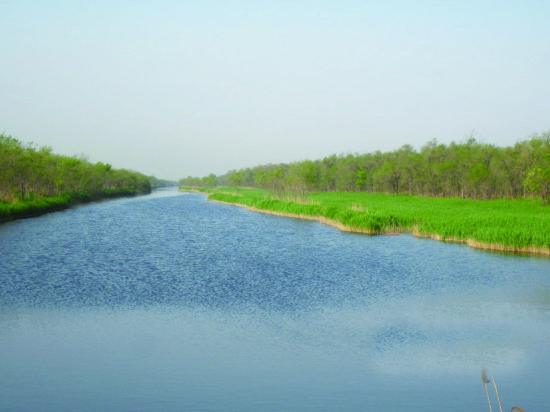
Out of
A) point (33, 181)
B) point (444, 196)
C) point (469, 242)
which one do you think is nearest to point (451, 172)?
point (444, 196)

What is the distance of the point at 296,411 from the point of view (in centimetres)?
960

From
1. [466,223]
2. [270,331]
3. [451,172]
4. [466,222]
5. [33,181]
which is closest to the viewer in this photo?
[270,331]

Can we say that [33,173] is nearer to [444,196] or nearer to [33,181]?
[33,181]

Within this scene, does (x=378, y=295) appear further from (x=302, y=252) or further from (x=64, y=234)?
(x=64, y=234)

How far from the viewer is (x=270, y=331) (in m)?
14.6

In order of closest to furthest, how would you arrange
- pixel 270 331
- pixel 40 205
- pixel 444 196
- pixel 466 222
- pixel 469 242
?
pixel 270 331 < pixel 469 242 < pixel 466 222 < pixel 40 205 < pixel 444 196

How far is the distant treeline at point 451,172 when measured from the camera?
61.3 metres

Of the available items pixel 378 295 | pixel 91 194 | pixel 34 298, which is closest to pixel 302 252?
pixel 378 295

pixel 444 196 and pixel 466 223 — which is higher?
pixel 444 196

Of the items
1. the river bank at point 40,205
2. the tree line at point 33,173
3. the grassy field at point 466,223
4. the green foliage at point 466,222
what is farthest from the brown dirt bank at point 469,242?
the tree line at point 33,173

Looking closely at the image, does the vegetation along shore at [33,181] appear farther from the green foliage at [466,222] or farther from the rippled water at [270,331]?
the green foliage at [466,222]

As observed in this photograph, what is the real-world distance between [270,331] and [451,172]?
67.0 metres

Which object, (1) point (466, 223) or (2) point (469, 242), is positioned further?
(1) point (466, 223)

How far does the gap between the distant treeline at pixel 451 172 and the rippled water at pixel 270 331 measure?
3794 cm
